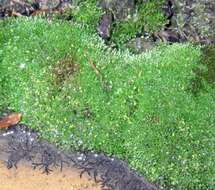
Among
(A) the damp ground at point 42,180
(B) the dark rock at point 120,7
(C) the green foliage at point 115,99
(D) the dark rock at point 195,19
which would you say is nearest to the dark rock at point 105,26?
(B) the dark rock at point 120,7

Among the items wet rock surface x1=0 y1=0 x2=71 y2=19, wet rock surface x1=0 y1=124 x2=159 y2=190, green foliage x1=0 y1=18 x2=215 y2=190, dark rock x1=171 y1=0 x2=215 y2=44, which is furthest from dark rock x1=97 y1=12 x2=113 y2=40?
wet rock surface x1=0 y1=124 x2=159 y2=190

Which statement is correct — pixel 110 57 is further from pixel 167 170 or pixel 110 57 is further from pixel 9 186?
A: pixel 9 186

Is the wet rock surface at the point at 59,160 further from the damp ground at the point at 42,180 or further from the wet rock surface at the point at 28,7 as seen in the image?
the wet rock surface at the point at 28,7

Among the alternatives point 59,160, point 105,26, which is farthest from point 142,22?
point 59,160

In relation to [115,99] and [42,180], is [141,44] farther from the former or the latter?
[42,180]

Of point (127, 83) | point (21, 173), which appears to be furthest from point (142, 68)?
point (21, 173)

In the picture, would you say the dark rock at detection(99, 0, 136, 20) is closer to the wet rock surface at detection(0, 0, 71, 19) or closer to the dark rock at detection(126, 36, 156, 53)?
the dark rock at detection(126, 36, 156, 53)
